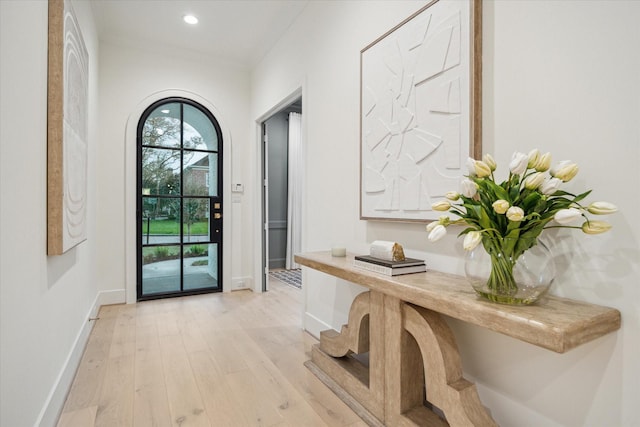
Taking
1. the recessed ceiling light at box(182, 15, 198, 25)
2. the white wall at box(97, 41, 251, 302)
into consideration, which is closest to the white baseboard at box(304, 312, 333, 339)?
the white wall at box(97, 41, 251, 302)

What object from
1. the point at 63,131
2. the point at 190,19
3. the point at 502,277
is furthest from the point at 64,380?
the point at 190,19

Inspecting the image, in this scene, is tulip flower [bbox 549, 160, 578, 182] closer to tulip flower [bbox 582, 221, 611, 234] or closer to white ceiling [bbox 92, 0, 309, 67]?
tulip flower [bbox 582, 221, 611, 234]

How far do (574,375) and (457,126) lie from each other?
1.01 m

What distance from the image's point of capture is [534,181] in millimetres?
1027

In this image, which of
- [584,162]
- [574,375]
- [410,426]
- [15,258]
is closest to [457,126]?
[584,162]

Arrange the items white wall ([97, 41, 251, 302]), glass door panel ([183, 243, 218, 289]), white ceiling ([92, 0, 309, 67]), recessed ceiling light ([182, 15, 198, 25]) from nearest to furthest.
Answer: white ceiling ([92, 0, 309, 67]) < recessed ceiling light ([182, 15, 198, 25]) < white wall ([97, 41, 251, 302]) < glass door panel ([183, 243, 218, 289])

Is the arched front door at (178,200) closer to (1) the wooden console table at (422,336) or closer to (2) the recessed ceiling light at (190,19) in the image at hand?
(2) the recessed ceiling light at (190,19)

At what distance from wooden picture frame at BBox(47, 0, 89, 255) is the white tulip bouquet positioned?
5.45ft

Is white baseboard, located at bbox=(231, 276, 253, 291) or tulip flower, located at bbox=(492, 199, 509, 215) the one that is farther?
white baseboard, located at bbox=(231, 276, 253, 291)

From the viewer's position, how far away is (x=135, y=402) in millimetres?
1795

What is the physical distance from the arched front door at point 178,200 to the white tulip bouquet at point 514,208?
10.9 feet

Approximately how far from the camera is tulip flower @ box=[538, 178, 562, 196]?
1.02 meters

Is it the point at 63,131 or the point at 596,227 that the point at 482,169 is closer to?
the point at 596,227

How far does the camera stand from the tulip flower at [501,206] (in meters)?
1.03
